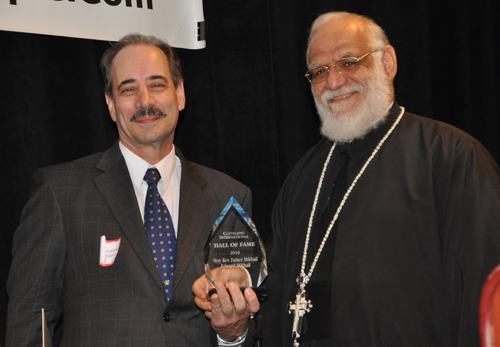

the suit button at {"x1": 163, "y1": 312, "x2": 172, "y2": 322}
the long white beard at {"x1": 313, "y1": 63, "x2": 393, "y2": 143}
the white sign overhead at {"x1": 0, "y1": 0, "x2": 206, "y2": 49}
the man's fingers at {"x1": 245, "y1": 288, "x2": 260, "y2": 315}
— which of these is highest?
the white sign overhead at {"x1": 0, "y1": 0, "x2": 206, "y2": 49}

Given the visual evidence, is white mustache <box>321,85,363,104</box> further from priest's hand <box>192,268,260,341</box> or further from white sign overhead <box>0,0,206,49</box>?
white sign overhead <box>0,0,206,49</box>

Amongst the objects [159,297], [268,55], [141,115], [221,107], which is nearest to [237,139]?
[221,107]

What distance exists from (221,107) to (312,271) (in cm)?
153

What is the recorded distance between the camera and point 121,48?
2621 millimetres

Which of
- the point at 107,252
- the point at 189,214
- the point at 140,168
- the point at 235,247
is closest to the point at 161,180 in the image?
the point at 140,168

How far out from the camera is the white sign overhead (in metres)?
2.58

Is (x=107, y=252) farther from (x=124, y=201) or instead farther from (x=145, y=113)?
(x=145, y=113)

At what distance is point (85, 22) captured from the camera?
2742 millimetres

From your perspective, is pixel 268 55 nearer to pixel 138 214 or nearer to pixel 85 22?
pixel 85 22

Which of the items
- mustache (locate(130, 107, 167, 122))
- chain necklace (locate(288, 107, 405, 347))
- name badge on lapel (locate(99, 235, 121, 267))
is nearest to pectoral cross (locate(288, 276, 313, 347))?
chain necklace (locate(288, 107, 405, 347))

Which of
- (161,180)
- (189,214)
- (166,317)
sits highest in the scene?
(161,180)

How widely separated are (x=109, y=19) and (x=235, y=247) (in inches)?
62.0

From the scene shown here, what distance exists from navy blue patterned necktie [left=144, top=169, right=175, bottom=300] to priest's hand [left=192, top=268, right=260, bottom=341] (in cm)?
26

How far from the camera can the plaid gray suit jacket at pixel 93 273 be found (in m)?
2.14
